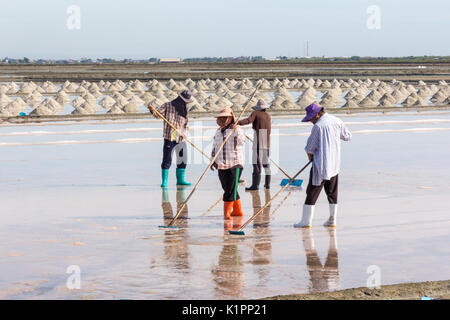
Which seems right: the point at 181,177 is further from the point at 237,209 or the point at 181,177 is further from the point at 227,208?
the point at 227,208

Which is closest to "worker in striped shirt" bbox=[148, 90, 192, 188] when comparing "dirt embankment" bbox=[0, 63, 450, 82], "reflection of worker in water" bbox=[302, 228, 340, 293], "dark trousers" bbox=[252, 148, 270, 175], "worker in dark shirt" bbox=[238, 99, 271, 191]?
"worker in dark shirt" bbox=[238, 99, 271, 191]

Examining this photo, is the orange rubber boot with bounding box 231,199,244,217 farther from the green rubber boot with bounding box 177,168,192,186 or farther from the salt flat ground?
the green rubber boot with bounding box 177,168,192,186

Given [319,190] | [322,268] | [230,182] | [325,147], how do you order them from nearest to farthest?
[322,268] < [325,147] < [319,190] < [230,182]

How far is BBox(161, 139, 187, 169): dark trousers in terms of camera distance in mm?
13602

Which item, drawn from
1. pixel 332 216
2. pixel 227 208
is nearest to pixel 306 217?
pixel 332 216

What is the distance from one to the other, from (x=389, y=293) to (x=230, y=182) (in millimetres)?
4152

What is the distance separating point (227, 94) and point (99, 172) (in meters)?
21.8

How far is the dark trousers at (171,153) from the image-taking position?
535 inches

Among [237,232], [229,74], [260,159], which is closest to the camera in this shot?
[237,232]

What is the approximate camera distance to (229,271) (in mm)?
7934

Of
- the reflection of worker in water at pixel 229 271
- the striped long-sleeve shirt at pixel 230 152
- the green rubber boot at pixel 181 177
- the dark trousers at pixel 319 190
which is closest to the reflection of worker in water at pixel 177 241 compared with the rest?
the reflection of worker in water at pixel 229 271

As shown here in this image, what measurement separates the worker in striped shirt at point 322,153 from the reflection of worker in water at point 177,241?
5.02 feet

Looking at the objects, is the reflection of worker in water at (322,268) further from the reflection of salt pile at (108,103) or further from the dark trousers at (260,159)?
the reflection of salt pile at (108,103)

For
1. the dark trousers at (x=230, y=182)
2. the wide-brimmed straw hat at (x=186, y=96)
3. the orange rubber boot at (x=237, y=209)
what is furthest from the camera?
the wide-brimmed straw hat at (x=186, y=96)
